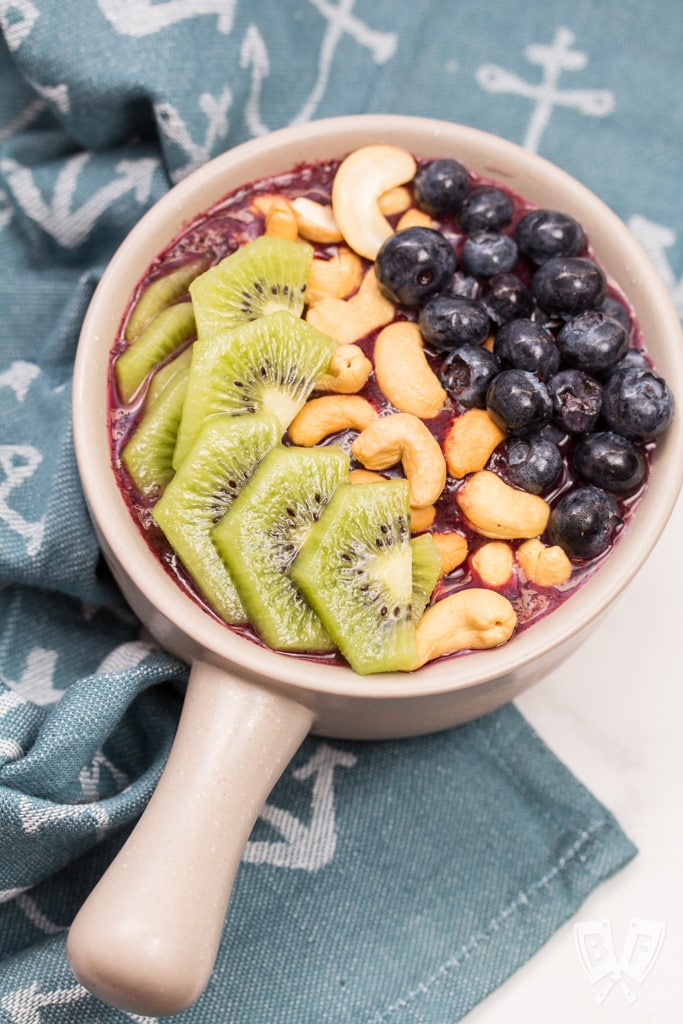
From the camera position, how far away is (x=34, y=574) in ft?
3.42

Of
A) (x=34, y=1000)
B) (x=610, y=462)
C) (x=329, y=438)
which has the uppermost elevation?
(x=610, y=462)

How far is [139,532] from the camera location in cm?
90

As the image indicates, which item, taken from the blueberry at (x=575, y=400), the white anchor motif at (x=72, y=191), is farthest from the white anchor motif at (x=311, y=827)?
the white anchor motif at (x=72, y=191)

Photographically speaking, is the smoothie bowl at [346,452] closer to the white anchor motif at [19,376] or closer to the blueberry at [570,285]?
the blueberry at [570,285]

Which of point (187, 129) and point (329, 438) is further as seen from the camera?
point (187, 129)

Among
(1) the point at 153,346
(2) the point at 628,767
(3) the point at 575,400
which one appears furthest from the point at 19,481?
(2) the point at 628,767

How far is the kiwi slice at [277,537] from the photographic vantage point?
0.84 meters

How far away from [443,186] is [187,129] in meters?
0.31

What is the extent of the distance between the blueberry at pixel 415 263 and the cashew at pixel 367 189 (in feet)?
0.13

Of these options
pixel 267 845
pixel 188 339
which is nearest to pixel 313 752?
pixel 267 845

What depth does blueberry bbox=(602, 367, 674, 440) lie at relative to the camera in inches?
35.2

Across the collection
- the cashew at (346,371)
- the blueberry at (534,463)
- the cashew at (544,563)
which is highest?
the blueberry at (534,463)

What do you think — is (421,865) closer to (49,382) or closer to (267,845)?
(267,845)

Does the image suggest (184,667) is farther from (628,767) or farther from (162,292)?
(628,767)
